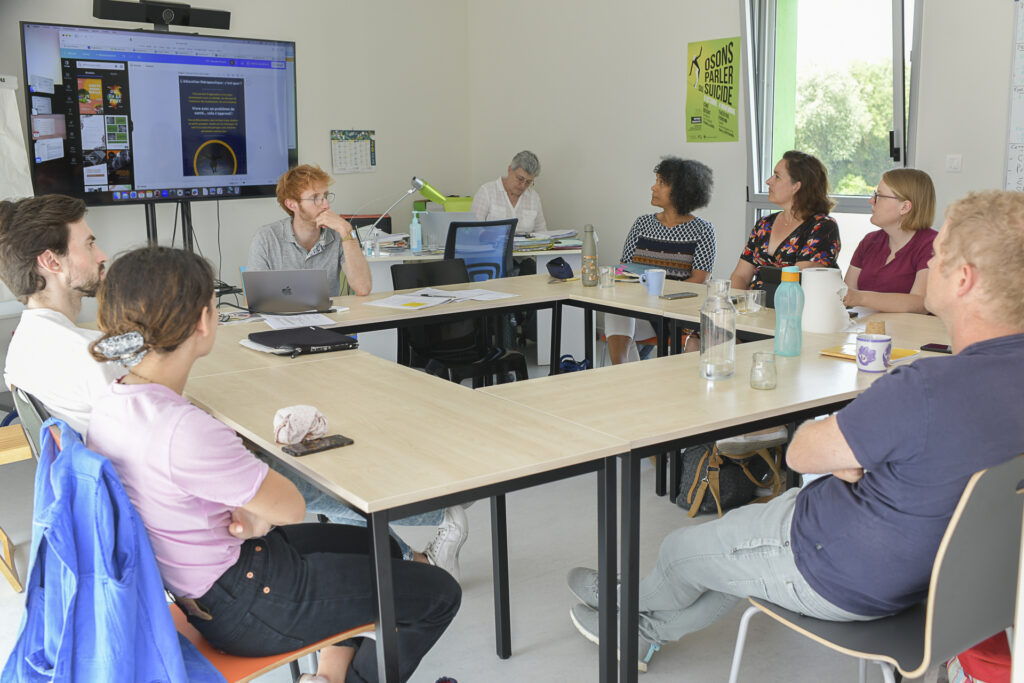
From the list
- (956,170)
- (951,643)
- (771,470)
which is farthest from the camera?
(956,170)

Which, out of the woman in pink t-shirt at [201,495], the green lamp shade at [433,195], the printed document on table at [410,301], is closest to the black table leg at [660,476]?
the printed document on table at [410,301]

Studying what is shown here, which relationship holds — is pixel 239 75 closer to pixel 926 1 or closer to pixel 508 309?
pixel 508 309

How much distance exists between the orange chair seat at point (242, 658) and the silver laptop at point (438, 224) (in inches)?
162

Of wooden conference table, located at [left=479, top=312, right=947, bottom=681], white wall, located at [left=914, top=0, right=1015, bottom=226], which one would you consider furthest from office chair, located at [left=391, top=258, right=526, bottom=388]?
white wall, located at [left=914, top=0, right=1015, bottom=226]

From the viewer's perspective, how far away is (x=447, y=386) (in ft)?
7.58

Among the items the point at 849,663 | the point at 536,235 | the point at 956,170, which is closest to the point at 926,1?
the point at 956,170

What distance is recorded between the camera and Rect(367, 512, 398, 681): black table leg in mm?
1531

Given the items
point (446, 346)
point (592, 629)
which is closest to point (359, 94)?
point (446, 346)

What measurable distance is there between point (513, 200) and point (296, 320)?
319 centimetres

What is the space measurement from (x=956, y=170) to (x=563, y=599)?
311 cm

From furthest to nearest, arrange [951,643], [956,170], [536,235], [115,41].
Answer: [536,235] < [115,41] < [956,170] < [951,643]

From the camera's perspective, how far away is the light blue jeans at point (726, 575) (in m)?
1.70

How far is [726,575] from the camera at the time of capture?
182cm

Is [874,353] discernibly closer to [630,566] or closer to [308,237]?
[630,566]
